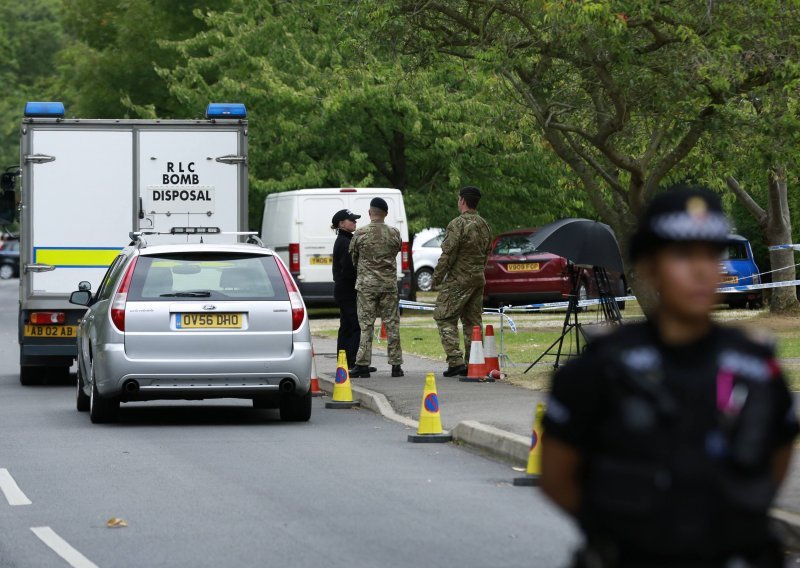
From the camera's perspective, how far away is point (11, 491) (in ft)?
32.7

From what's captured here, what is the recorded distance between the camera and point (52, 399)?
17.1m

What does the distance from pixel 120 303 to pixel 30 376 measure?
634 centimetres

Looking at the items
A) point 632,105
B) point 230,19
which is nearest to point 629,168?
point 632,105

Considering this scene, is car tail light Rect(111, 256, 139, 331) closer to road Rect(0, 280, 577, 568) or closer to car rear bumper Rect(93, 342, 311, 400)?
car rear bumper Rect(93, 342, 311, 400)

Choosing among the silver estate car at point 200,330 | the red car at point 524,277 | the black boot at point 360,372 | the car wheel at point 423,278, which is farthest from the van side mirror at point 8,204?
the car wheel at point 423,278

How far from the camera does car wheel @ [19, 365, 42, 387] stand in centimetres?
1919

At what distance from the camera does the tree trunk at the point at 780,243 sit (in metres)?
29.5

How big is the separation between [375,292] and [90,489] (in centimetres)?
822

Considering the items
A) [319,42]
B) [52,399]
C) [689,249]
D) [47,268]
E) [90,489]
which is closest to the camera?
[689,249]

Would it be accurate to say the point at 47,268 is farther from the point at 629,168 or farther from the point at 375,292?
the point at 629,168

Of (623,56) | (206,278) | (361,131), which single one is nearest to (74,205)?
(206,278)

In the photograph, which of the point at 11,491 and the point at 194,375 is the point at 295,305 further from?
the point at 11,491

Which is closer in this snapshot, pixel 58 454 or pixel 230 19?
pixel 58 454

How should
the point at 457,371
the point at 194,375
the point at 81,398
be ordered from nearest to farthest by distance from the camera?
the point at 194,375
the point at 81,398
the point at 457,371
